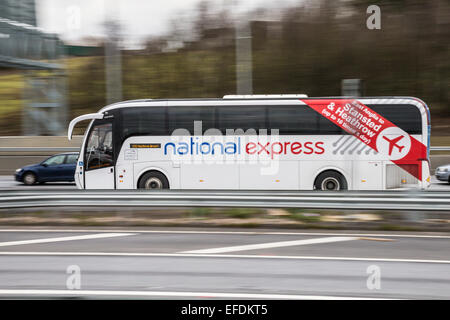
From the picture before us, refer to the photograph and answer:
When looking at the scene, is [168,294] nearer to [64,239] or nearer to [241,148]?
[64,239]

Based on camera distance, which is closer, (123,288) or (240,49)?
(123,288)

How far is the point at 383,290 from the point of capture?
6023 millimetres

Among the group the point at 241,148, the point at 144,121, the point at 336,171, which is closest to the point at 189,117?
the point at 144,121

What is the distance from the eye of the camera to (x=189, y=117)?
15984mm

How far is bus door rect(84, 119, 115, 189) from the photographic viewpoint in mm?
→ 15992

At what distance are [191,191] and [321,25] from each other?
70.2ft

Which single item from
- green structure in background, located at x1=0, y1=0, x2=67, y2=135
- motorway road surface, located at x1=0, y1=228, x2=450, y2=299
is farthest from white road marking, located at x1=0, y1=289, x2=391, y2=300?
green structure in background, located at x1=0, y1=0, x2=67, y2=135

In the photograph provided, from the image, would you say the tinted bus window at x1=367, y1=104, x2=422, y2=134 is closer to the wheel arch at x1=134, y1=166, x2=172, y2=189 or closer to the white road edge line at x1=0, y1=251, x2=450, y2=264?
the wheel arch at x1=134, y1=166, x2=172, y2=189

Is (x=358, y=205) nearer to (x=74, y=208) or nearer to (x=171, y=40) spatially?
(x=74, y=208)

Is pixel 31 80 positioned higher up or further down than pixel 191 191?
higher up

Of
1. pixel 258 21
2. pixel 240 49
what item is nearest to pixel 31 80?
pixel 258 21

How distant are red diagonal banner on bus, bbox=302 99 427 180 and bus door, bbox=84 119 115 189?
6.86m

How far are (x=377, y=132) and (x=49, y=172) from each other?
45.8 ft

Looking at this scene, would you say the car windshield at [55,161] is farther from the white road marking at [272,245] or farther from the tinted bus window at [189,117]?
the white road marking at [272,245]
